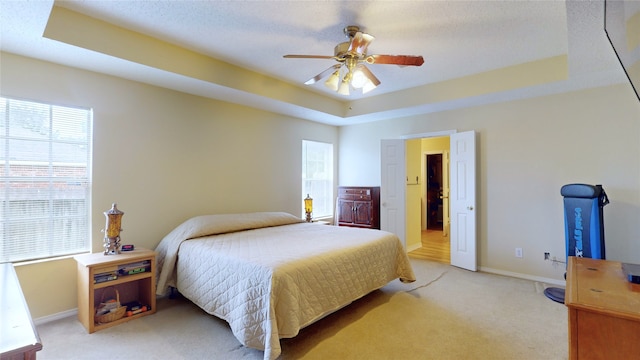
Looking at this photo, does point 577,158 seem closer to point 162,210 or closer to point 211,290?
point 211,290

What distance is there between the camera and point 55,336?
243cm

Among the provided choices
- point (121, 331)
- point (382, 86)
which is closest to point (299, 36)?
point (382, 86)

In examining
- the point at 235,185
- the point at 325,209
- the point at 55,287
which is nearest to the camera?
the point at 55,287

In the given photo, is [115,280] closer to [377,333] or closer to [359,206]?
[377,333]

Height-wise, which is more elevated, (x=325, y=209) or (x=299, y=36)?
(x=299, y=36)

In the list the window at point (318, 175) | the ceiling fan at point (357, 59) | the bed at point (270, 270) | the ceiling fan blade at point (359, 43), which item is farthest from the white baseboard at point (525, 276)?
the ceiling fan blade at point (359, 43)

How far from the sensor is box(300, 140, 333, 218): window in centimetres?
540

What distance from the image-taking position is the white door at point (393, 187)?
16.4 feet

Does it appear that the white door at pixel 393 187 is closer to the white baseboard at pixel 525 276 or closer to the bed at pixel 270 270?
the white baseboard at pixel 525 276

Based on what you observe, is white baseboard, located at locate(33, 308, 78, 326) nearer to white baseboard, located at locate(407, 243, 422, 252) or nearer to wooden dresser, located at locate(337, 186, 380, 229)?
wooden dresser, located at locate(337, 186, 380, 229)

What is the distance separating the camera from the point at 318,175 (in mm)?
5691

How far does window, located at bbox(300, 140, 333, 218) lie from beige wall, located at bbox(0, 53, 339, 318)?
2.37ft

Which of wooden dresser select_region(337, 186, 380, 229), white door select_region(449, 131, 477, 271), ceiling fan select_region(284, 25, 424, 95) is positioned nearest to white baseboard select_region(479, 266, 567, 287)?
white door select_region(449, 131, 477, 271)

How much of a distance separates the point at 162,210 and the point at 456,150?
4075 mm
